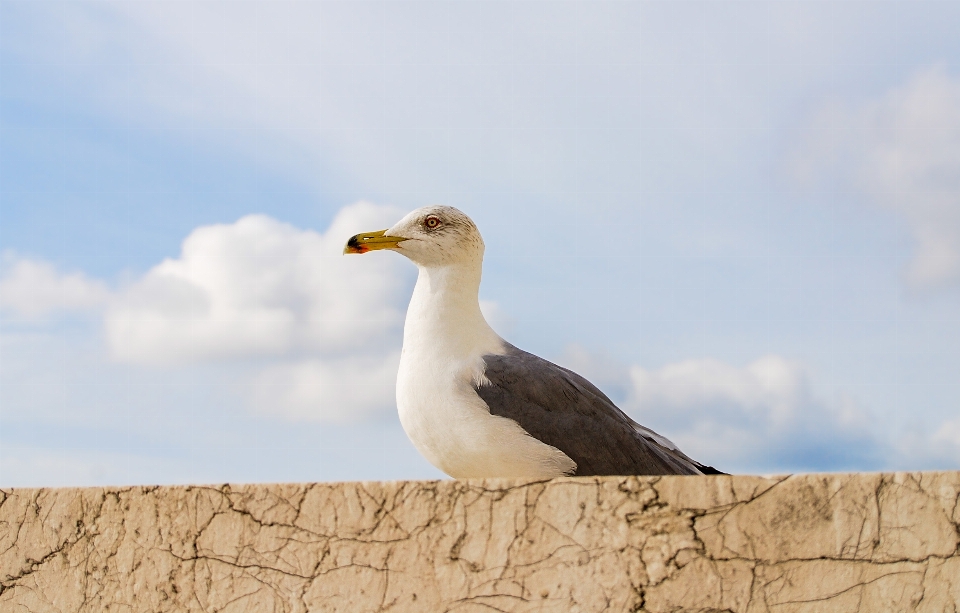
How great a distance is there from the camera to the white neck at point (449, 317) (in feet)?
14.3

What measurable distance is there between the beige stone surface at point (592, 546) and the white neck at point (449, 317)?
1.01 meters

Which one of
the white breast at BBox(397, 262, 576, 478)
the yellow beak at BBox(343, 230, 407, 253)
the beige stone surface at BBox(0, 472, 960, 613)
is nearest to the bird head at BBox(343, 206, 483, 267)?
the yellow beak at BBox(343, 230, 407, 253)

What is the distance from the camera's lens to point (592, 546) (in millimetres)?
3326

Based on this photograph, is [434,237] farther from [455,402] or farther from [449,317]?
[455,402]

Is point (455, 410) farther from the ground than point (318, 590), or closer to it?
farther from the ground

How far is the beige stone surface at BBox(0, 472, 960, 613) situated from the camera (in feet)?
10.8

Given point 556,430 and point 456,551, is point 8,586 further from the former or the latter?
point 556,430

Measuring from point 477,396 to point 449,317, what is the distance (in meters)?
0.48

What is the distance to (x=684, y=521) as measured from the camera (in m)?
3.32

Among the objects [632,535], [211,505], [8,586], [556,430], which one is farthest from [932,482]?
[8,586]

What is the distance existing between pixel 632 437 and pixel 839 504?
43.0 inches

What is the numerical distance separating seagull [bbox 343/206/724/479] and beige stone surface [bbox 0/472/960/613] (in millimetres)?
509

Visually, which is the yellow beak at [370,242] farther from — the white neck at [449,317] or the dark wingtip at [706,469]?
the dark wingtip at [706,469]

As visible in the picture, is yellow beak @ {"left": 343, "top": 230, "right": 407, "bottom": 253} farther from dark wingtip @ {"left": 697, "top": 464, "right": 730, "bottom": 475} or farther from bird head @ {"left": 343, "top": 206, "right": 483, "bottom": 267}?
dark wingtip @ {"left": 697, "top": 464, "right": 730, "bottom": 475}
